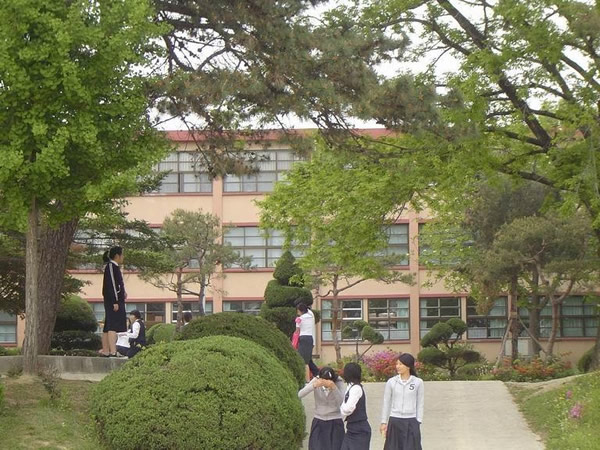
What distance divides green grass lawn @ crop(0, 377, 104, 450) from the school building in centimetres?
2977

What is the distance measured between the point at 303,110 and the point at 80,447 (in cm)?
563

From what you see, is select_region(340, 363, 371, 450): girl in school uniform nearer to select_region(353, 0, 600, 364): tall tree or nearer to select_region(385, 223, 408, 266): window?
select_region(353, 0, 600, 364): tall tree

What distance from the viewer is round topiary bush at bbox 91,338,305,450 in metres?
10.9

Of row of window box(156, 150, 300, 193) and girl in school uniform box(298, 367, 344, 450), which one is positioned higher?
row of window box(156, 150, 300, 193)

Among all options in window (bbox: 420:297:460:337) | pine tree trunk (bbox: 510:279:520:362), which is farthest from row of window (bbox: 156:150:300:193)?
pine tree trunk (bbox: 510:279:520:362)

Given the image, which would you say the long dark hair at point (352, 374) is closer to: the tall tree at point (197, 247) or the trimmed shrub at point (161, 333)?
the trimmed shrub at point (161, 333)

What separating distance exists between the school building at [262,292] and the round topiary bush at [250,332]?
89.8ft

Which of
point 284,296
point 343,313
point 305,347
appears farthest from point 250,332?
point 343,313

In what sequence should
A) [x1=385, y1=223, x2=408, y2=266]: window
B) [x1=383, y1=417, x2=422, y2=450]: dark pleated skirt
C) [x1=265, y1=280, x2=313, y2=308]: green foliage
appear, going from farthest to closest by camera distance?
[x1=385, y1=223, x2=408, y2=266]: window
[x1=265, y1=280, x2=313, y2=308]: green foliage
[x1=383, y1=417, x2=422, y2=450]: dark pleated skirt

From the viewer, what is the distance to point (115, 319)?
15180 mm

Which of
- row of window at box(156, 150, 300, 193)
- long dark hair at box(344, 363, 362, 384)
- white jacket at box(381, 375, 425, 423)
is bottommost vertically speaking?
white jacket at box(381, 375, 425, 423)

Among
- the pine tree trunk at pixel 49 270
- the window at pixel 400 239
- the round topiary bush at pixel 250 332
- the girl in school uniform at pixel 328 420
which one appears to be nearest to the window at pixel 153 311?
the window at pixel 400 239

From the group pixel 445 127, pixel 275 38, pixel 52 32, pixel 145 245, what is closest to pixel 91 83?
pixel 52 32

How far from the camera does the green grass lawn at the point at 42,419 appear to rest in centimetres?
1078
